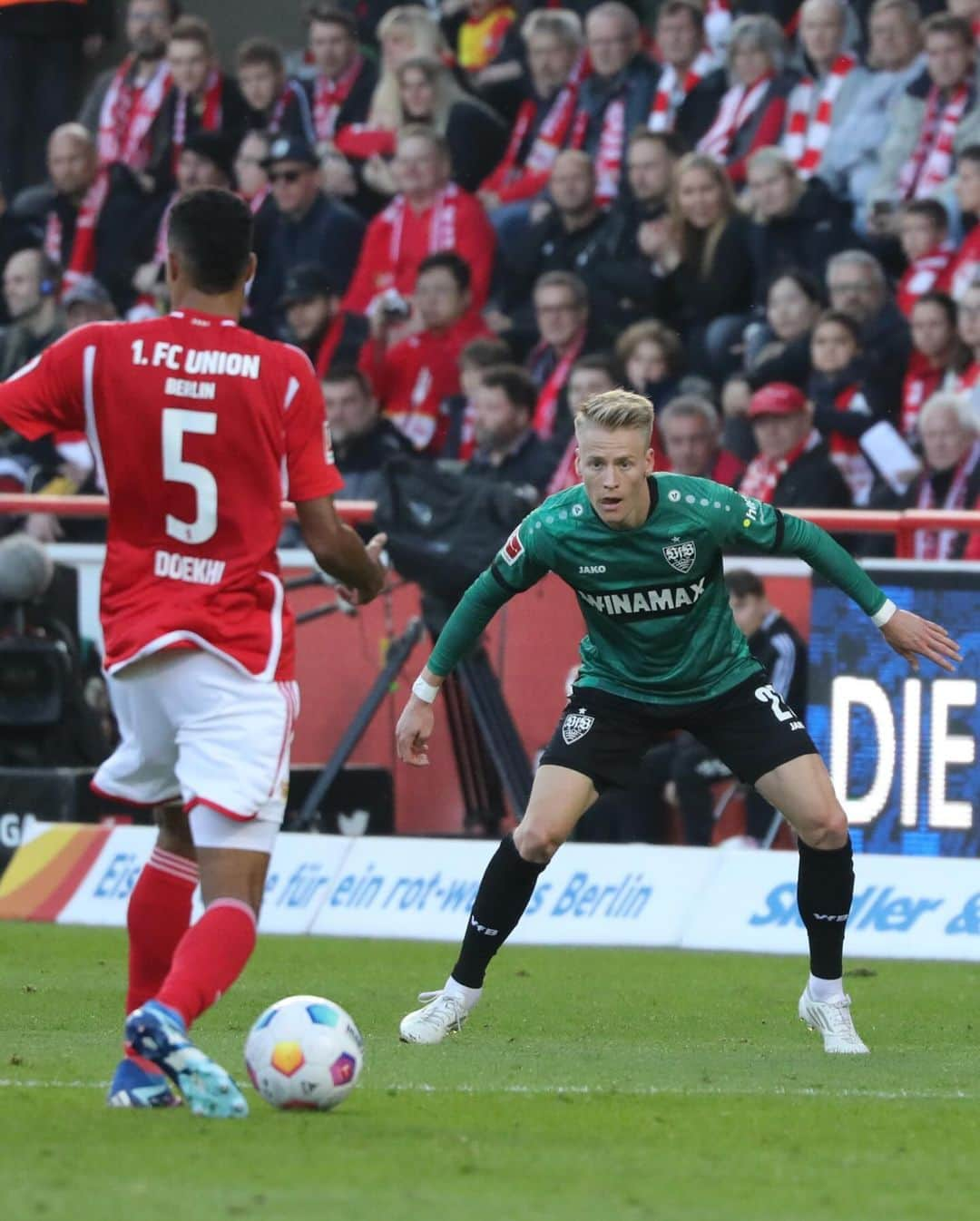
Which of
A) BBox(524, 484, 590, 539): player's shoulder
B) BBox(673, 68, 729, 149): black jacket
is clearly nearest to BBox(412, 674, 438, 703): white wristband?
BBox(524, 484, 590, 539): player's shoulder

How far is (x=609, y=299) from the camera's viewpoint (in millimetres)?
16094

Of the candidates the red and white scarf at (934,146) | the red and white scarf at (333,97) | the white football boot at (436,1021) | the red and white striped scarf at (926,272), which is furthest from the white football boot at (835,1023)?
the red and white scarf at (333,97)

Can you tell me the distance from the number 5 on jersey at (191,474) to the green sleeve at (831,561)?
2422mm

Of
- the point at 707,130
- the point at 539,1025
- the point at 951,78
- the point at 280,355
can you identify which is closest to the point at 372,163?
the point at 707,130

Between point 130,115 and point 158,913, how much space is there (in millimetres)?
14394

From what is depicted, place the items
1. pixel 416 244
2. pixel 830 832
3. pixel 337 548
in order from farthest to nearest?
1. pixel 416 244
2. pixel 830 832
3. pixel 337 548

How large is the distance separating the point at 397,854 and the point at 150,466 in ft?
22.1

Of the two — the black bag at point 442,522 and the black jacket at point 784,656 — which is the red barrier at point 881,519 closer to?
the black bag at point 442,522

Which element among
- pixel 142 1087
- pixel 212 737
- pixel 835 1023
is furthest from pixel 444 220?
pixel 142 1087

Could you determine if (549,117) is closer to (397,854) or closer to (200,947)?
(397,854)

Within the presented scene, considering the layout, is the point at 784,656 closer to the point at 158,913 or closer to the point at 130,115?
the point at 158,913

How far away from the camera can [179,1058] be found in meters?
5.84

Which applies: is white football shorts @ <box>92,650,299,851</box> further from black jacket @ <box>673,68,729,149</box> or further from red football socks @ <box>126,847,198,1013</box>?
black jacket @ <box>673,68,729,149</box>

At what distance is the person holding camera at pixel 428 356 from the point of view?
53.4ft
